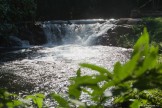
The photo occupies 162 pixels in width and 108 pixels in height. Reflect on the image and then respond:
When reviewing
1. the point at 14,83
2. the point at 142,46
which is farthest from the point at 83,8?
the point at 142,46

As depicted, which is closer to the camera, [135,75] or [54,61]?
[135,75]

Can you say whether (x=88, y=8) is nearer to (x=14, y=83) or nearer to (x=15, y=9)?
(x=15, y=9)

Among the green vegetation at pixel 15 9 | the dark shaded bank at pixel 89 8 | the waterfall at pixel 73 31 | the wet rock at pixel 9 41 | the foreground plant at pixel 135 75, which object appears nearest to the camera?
the foreground plant at pixel 135 75

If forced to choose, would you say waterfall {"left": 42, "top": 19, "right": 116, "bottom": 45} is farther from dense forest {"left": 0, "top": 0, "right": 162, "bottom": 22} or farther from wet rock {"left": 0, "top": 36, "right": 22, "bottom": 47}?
dense forest {"left": 0, "top": 0, "right": 162, "bottom": 22}

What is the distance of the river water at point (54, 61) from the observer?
35.4ft

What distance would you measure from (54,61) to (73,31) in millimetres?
9741

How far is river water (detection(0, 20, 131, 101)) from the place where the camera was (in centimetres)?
1080

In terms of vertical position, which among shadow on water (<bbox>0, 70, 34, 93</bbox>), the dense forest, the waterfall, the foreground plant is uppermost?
the dense forest

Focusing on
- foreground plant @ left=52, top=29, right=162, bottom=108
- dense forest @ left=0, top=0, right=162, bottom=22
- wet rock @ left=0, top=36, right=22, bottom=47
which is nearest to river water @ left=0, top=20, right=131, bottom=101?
wet rock @ left=0, top=36, right=22, bottom=47

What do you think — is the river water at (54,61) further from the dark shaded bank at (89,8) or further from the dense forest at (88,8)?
the dark shaded bank at (89,8)

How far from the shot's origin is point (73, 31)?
24.2 meters

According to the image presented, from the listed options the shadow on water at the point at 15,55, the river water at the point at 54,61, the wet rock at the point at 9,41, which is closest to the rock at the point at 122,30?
the river water at the point at 54,61

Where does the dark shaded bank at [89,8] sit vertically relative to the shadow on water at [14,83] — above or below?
above

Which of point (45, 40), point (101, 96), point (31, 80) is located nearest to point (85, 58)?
point (31, 80)
